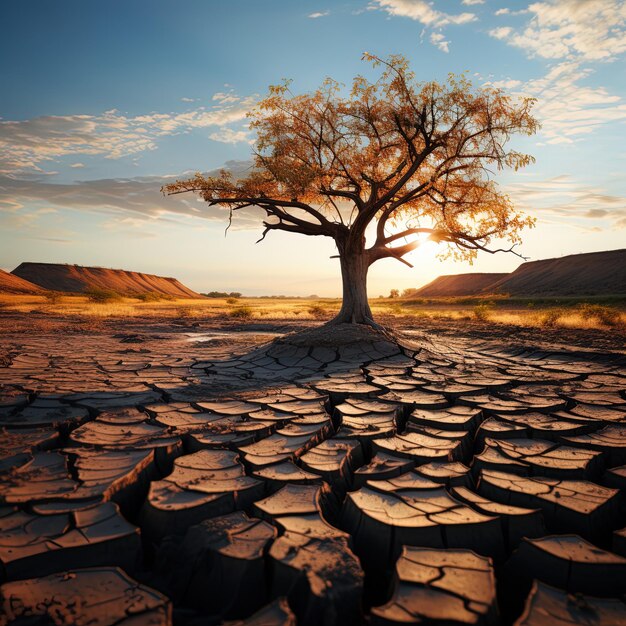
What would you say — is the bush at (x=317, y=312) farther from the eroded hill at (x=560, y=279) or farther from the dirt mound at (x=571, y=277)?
the dirt mound at (x=571, y=277)

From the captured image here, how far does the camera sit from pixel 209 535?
64.3 inches

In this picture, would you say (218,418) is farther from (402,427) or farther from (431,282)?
(431,282)

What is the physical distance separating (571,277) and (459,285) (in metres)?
23.2

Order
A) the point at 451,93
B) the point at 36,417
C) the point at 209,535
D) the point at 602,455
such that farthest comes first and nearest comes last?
the point at 451,93
the point at 36,417
the point at 602,455
the point at 209,535

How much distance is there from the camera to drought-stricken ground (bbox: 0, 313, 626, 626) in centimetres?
134

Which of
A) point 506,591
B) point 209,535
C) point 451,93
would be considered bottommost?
point 506,591

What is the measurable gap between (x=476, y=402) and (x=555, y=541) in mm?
2003

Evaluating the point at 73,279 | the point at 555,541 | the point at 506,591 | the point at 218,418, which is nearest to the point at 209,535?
the point at 506,591

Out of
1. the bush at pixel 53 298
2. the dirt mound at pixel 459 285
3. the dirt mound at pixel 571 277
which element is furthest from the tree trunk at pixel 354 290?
the dirt mound at pixel 459 285

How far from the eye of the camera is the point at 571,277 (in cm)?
5597

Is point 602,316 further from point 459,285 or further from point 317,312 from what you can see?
point 459,285

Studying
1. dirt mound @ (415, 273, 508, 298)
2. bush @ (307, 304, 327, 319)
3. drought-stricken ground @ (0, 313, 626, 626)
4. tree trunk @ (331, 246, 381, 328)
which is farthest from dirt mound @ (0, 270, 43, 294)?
dirt mound @ (415, 273, 508, 298)

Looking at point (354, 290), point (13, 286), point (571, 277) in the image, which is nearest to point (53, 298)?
point (13, 286)

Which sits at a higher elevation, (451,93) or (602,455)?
(451,93)
